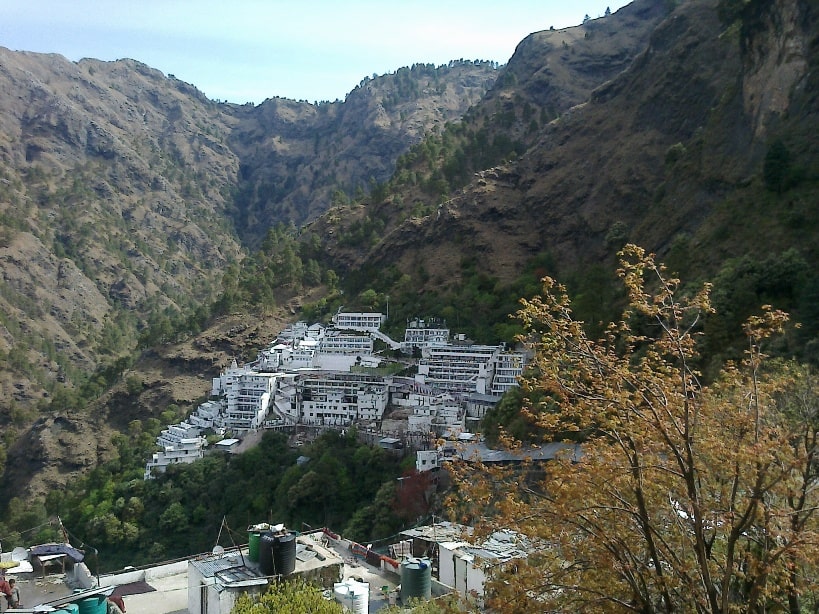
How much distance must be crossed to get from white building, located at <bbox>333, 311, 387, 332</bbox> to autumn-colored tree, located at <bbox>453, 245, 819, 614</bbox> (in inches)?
1727

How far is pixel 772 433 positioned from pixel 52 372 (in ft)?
258

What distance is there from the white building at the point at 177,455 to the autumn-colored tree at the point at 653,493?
37976 mm

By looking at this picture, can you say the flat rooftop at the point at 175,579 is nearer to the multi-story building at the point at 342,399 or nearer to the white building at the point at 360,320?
the multi-story building at the point at 342,399

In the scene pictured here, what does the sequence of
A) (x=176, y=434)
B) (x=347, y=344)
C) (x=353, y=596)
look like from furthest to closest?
(x=347, y=344) < (x=176, y=434) < (x=353, y=596)

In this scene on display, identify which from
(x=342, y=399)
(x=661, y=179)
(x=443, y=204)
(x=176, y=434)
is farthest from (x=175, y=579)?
(x=443, y=204)

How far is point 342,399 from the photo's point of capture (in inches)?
1649

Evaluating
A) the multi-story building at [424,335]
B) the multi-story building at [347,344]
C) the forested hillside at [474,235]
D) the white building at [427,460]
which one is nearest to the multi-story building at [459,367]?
the multi-story building at [424,335]

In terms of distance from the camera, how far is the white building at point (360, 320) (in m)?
50.3

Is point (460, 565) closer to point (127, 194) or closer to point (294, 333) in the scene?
point (294, 333)

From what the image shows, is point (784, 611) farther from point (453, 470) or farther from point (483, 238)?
point (483, 238)

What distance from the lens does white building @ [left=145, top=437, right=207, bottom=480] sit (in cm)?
4125

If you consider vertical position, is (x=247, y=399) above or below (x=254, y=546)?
below

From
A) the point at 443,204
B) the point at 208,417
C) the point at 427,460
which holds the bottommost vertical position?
the point at 427,460

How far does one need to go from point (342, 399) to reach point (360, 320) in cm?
1000
